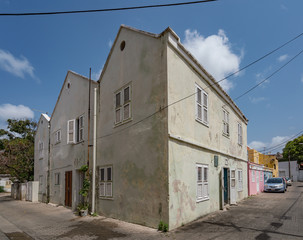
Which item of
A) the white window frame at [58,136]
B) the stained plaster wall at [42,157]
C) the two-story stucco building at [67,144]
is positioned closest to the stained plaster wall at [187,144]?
the two-story stucco building at [67,144]

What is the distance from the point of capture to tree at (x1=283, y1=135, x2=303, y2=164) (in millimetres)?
54094

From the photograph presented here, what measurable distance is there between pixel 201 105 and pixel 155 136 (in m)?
3.61

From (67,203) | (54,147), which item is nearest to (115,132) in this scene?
(67,203)

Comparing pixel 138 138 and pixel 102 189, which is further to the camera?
pixel 102 189

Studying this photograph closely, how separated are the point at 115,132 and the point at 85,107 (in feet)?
11.7

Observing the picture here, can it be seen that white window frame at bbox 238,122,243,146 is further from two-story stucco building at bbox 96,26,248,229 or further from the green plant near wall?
the green plant near wall

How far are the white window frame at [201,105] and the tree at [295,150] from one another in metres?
50.4

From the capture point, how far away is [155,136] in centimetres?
861

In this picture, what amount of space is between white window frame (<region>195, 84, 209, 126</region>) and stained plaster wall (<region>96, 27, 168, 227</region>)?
8.73ft

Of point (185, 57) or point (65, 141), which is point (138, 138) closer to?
point (185, 57)

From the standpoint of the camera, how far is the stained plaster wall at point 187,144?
8406 millimetres

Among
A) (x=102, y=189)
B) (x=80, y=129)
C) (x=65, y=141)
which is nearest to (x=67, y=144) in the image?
(x=65, y=141)

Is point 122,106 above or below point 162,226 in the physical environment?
above

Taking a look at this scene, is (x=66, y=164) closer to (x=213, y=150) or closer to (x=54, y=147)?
(x=54, y=147)
